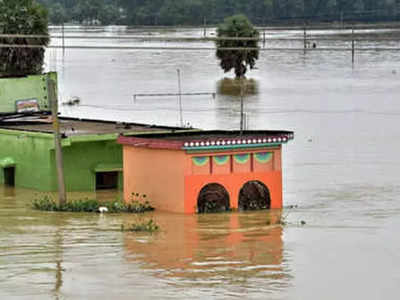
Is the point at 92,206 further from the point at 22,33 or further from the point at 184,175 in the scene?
the point at 22,33

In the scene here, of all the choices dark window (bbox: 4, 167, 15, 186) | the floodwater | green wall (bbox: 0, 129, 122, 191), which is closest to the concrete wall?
dark window (bbox: 4, 167, 15, 186)

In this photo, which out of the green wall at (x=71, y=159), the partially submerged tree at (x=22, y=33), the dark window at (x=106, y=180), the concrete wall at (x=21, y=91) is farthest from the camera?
the partially submerged tree at (x=22, y=33)

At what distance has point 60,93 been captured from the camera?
6681 centimetres

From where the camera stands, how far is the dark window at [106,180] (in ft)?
90.8

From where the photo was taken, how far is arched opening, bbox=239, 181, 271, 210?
2408 centimetres

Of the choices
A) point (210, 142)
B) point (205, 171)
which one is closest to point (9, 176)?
point (205, 171)

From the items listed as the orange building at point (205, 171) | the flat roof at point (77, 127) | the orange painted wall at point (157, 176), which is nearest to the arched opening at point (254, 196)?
the orange building at point (205, 171)

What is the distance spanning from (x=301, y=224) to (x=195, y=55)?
3542 inches

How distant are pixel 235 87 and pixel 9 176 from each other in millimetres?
42022

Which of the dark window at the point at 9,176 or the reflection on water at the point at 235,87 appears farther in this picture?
the reflection on water at the point at 235,87

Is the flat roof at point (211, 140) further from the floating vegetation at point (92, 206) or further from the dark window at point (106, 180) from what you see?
the dark window at point (106, 180)

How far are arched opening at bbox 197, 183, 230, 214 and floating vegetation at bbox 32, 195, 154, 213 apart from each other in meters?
0.93

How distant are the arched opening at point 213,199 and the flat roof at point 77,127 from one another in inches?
156

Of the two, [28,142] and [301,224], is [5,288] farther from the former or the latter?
[28,142]
